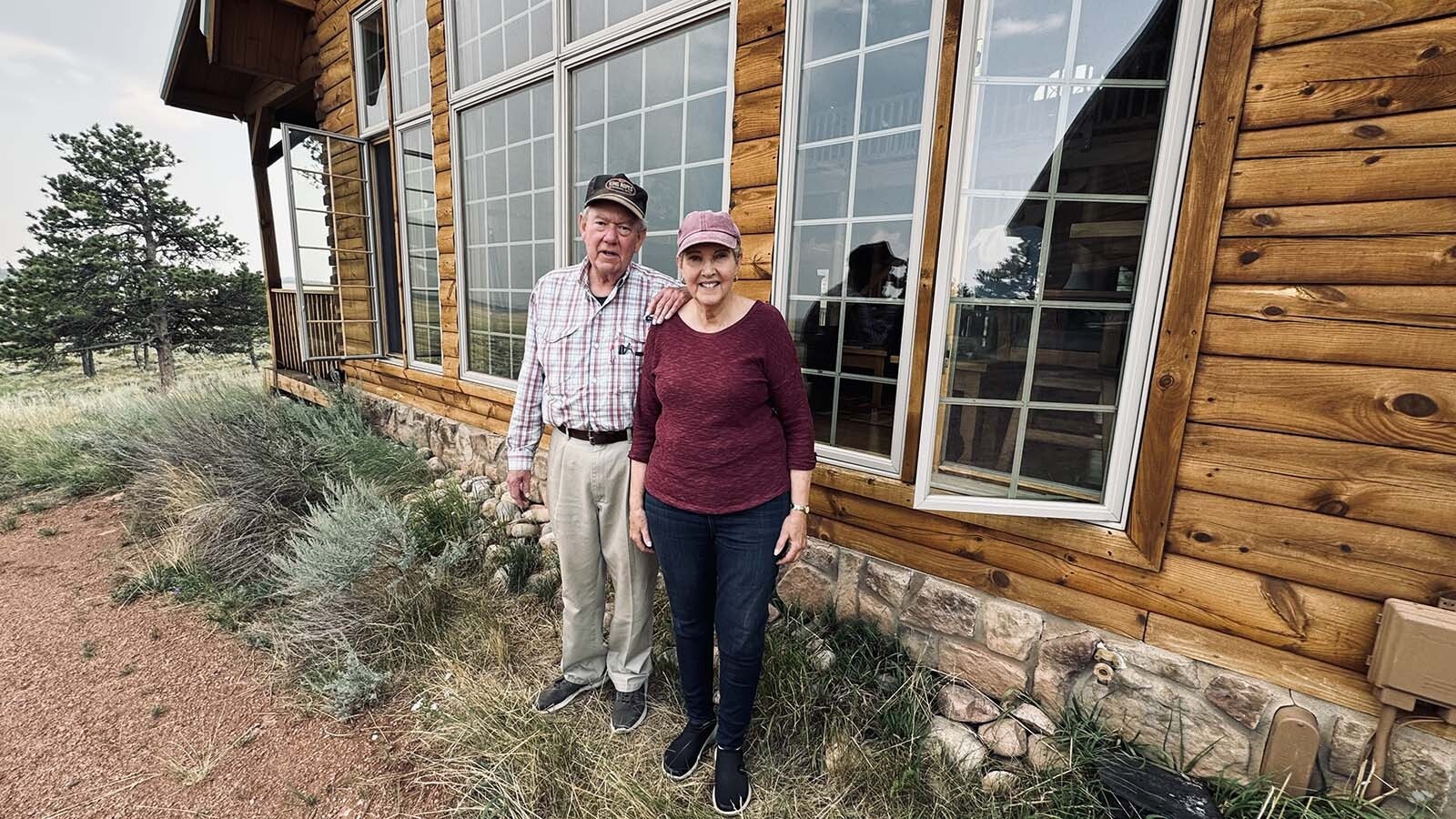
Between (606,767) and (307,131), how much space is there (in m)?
5.33

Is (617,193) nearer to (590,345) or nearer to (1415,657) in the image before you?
(590,345)

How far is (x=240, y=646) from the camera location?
2.57 meters

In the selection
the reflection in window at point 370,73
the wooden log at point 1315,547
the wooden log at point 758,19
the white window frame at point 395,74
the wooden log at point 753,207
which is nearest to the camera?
the wooden log at point 1315,547

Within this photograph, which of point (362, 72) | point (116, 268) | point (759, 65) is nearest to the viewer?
point (759, 65)

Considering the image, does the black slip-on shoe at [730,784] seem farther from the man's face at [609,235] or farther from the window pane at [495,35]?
the window pane at [495,35]

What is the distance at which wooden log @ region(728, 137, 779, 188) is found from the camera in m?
2.33

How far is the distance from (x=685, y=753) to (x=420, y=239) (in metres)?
4.45

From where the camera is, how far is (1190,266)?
5.13ft

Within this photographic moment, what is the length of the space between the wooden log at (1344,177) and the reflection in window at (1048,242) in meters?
0.22

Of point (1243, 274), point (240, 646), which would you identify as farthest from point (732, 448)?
point (240, 646)

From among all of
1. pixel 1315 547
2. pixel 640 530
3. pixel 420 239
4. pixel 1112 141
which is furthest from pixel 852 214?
pixel 420 239

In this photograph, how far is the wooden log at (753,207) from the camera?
2371 millimetres

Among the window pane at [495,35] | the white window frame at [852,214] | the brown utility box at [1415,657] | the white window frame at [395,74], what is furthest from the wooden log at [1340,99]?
the white window frame at [395,74]

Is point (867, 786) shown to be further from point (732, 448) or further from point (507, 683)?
point (507, 683)
